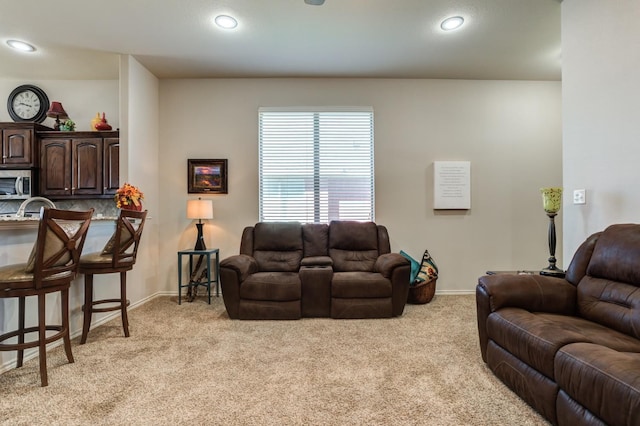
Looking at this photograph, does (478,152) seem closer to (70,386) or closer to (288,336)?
(288,336)

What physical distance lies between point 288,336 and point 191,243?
2251 millimetres

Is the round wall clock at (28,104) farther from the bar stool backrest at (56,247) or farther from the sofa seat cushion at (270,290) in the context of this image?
the sofa seat cushion at (270,290)

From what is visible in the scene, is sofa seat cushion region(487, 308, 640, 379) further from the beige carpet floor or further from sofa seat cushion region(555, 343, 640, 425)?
the beige carpet floor

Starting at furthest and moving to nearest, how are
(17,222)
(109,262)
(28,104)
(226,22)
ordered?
(28,104) → (226,22) → (109,262) → (17,222)

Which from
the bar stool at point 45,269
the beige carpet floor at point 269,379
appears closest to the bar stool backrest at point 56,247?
the bar stool at point 45,269

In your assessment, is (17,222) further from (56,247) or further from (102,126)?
(102,126)

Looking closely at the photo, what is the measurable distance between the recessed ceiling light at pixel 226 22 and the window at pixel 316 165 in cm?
129

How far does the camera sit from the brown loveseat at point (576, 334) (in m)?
1.24

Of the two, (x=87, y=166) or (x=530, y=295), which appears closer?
(x=530, y=295)

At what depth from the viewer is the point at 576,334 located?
1.56 m

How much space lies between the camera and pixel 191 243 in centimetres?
434

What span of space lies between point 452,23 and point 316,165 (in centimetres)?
220

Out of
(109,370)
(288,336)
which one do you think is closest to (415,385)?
(288,336)

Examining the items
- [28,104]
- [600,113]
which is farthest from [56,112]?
[600,113]
